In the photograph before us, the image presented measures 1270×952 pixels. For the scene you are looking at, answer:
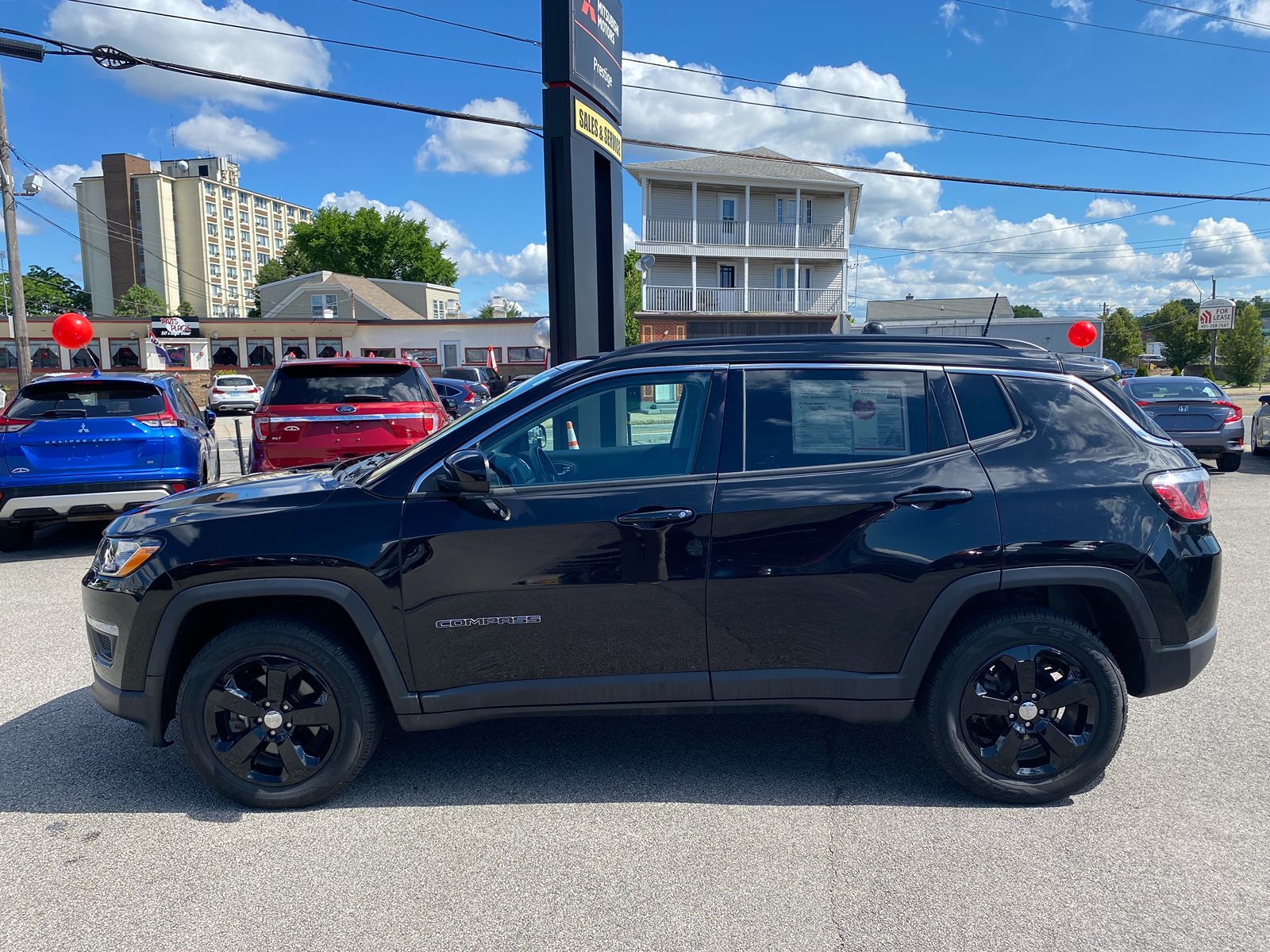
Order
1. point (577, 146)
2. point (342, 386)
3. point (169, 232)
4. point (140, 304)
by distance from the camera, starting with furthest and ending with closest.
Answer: point (169, 232) < point (140, 304) < point (577, 146) < point (342, 386)

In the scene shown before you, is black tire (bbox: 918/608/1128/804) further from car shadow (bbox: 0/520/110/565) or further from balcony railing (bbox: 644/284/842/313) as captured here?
balcony railing (bbox: 644/284/842/313)

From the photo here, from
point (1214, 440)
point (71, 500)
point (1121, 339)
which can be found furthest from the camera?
point (1121, 339)

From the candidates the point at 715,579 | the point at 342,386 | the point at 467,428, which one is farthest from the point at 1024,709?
the point at 342,386

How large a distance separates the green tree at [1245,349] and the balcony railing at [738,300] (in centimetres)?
2935

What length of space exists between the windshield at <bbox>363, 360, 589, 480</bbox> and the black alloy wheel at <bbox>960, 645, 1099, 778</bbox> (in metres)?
2.06

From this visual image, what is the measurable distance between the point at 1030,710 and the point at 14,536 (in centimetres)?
948

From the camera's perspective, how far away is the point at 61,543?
9.71 meters

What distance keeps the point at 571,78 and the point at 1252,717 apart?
774 centimetres

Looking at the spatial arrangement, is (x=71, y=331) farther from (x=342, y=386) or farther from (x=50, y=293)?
(x=50, y=293)

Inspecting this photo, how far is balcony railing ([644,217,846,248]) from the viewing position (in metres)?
36.5

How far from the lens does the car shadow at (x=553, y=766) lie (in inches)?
146

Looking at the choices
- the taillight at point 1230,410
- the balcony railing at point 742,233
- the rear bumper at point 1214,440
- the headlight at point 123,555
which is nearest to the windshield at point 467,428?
the headlight at point 123,555

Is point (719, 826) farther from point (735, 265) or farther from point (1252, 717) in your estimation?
point (735, 265)

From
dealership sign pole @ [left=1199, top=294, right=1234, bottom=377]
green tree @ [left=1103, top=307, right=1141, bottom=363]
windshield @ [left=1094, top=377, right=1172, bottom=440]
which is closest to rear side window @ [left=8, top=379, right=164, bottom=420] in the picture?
windshield @ [left=1094, top=377, right=1172, bottom=440]
